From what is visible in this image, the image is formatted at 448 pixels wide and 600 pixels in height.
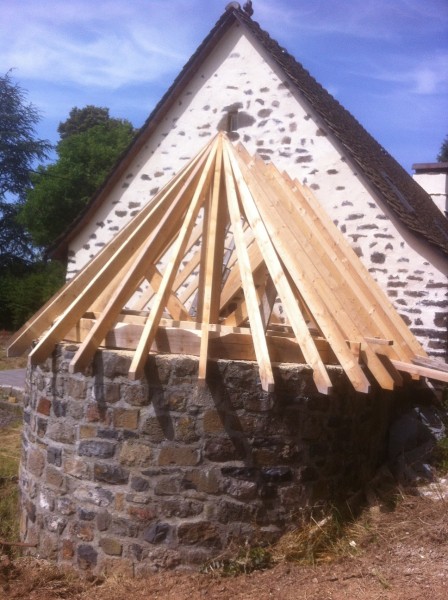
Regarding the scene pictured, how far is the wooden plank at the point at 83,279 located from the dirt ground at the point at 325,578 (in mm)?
1840

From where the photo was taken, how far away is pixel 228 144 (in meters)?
6.62

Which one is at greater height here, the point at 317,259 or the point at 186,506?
the point at 317,259

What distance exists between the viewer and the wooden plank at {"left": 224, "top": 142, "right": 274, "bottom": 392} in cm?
489

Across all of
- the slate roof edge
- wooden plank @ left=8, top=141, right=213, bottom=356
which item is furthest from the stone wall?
the slate roof edge

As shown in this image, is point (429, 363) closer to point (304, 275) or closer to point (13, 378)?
point (304, 275)

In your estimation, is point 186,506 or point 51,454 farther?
point 51,454

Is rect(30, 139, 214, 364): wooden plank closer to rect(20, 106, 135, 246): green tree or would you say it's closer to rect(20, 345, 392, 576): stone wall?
rect(20, 345, 392, 576): stone wall

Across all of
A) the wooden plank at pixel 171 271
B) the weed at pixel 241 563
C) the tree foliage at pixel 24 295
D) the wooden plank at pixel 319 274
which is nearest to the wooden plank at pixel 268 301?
the wooden plank at pixel 319 274

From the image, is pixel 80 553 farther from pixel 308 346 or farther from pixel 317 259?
pixel 317 259

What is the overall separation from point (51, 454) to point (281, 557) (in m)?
2.02

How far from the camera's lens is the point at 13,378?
12.8 meters

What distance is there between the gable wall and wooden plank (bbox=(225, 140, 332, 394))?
3.17 metres

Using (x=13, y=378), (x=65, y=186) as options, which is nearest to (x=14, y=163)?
(x=65, y=186)

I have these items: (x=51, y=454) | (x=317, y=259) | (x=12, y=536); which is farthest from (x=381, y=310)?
(x=12, y=536)
